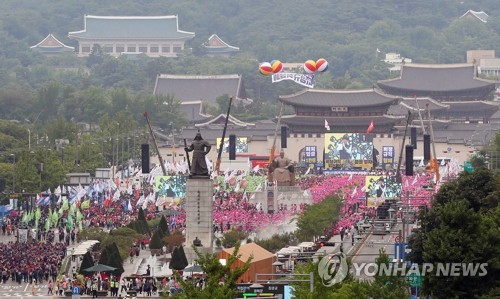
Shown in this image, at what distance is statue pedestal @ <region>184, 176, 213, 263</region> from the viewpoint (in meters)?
62.3

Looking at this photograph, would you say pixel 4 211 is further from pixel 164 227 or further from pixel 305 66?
pixel 305 66

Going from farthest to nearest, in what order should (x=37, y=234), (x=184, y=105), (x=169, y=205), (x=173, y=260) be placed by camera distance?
(x=184, y=105), (x=169, y=205), (x=37, y=234), (x=173, y=260)

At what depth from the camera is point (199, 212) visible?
62406mm

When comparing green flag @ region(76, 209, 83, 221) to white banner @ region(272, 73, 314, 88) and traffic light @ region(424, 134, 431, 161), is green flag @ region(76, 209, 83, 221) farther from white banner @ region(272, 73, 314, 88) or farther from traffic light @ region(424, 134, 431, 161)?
white banner @ region(272, 73, 314, 88)

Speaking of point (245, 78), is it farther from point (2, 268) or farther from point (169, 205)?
point (2, 268)

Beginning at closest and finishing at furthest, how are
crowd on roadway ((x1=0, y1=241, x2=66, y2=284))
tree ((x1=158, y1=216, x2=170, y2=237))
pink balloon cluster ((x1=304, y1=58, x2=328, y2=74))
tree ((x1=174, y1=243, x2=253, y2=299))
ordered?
tree ((x1=174, y1=243, x2=253, y2=299)), crowd on roadway ((x1=0, y1=241, x2=66, y2=284)), tree ((x1=158, y1=216, x2=170, y2=237)), pink balloon cluster ((x1=304, y1=58, x2=328, y2=74))

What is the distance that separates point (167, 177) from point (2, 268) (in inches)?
1054

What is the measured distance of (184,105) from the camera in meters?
152

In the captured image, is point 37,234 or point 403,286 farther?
Result: point 37,234

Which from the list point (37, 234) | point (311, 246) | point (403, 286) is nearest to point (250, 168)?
point (37, 234)

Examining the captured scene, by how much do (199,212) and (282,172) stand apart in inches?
1014

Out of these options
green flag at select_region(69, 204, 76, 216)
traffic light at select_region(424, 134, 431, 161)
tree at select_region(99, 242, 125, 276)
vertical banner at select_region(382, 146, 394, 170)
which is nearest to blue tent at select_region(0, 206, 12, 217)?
green flag at select_region(69, 204, 76, 216)

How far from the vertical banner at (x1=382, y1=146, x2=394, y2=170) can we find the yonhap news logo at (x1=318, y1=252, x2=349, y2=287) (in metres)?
70.1

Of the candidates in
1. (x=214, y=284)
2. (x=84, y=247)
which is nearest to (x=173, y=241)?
(x=84, y=247)
